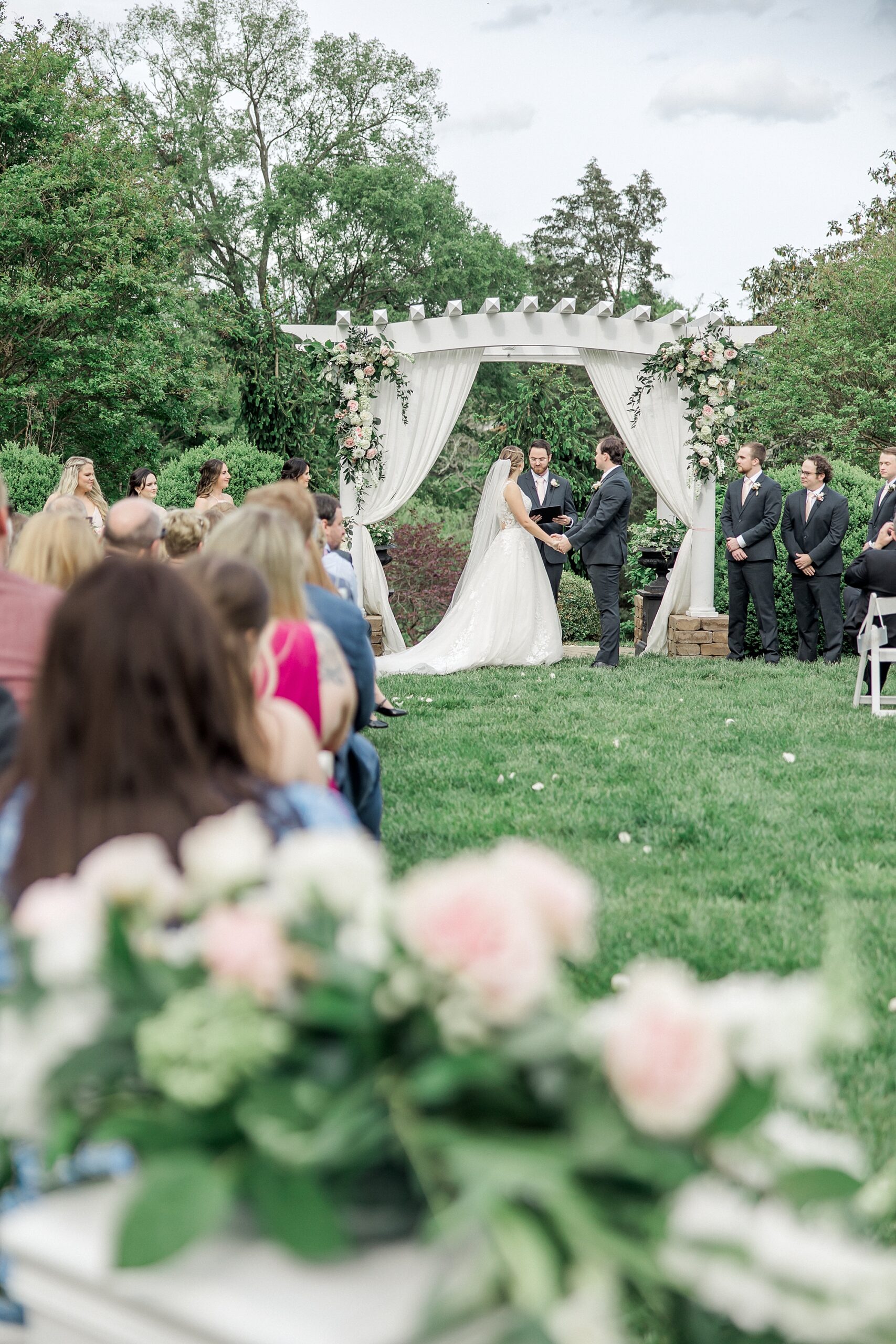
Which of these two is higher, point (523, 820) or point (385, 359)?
point (385, 359)

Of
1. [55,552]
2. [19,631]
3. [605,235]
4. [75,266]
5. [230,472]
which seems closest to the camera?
[19,631]

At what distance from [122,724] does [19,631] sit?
1.36 m

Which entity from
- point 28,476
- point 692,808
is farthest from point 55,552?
point 28,476

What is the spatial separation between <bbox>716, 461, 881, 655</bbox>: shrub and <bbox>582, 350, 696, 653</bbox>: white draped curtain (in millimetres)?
737

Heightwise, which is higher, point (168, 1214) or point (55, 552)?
point (55, 552)

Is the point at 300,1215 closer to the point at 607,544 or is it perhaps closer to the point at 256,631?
the point at 256,631

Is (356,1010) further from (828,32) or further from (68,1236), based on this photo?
(828,32)

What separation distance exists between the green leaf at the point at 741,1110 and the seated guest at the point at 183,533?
4.71m

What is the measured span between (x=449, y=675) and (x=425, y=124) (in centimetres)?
2911

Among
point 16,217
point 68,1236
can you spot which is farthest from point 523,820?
point 16,217

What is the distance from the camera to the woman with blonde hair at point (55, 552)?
406 centimetres

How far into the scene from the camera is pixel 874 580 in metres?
8.91

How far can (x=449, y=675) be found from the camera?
10.6 metres

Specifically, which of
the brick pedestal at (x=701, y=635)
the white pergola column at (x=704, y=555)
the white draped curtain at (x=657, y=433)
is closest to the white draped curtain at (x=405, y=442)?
the white draped curtain at (x=657, y=433)
